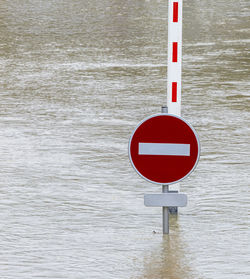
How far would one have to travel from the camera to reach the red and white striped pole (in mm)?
6820

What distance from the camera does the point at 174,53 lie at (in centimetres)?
687

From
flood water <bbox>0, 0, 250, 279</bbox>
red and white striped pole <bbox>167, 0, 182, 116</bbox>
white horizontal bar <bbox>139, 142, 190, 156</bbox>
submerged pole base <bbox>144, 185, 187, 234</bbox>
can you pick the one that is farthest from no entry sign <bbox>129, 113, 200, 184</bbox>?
red and white striped pole <bbox>167, 0, 182, 116</bbox>

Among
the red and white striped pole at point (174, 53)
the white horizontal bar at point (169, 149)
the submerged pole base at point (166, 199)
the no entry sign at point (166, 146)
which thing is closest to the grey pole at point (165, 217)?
the submerged pole base at point (166, 199)

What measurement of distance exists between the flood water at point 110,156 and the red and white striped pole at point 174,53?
0.88 metres

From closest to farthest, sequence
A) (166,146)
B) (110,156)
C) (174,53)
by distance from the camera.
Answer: (166,146)
(174,53)
(110,156)

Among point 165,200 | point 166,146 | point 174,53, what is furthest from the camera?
point 174,53

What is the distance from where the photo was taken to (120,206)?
7289 mm

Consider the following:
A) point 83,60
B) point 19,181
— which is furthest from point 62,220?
point 83,60

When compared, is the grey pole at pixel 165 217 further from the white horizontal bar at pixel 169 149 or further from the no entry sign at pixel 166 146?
the white horizontal bar at pixel 169 149

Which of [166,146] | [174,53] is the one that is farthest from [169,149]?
[174,53]

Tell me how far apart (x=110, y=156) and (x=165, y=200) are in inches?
107

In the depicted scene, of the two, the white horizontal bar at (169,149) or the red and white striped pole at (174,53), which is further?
the red and white striped pole at (174,53)

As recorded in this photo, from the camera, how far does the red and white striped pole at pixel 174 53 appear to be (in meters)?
6.82

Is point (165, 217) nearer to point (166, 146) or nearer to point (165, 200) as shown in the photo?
point (165, 200)
